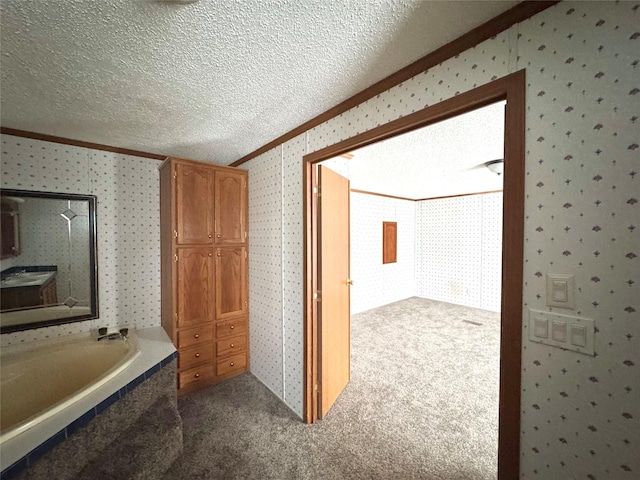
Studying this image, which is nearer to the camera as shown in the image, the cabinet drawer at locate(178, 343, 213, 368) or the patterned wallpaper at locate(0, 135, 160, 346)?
the patterned wallpaper at locate(0, 135, 160, 346)

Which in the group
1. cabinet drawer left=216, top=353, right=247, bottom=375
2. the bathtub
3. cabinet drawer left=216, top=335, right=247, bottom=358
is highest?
the bathtub

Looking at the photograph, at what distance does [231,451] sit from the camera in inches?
65.5

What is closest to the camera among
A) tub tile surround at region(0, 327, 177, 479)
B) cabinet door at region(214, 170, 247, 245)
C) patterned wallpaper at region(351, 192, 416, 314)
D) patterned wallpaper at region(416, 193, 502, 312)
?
tub tile surround at region(0, 327, 177, 479)

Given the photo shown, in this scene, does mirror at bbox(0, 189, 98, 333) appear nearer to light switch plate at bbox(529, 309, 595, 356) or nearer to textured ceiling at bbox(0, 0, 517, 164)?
textured ceiling at bbox(0, 0, 517, 164)

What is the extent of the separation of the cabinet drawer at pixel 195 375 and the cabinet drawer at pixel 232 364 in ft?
0.26

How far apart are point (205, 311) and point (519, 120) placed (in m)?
2.64

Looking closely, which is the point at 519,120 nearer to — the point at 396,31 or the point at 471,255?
the point at 396,31

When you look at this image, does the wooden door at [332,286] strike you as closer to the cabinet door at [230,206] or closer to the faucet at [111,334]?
the cabinet door at [230,206]

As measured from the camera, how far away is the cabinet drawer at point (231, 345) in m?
2.47

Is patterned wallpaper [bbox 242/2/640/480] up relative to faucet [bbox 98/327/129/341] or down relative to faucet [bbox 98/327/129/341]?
up

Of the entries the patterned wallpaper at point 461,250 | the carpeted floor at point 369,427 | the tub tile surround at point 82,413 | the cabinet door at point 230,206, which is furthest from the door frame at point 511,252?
the patterned wallpaper at point 461,250

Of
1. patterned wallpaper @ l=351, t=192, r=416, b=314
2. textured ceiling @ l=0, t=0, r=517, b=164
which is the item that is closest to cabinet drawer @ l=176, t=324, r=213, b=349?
textured ceiling @ l=0, t=0, r=517, b=164

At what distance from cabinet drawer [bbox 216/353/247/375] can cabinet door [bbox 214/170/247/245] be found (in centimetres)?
123

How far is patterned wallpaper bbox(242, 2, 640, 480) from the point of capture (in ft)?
2.36
